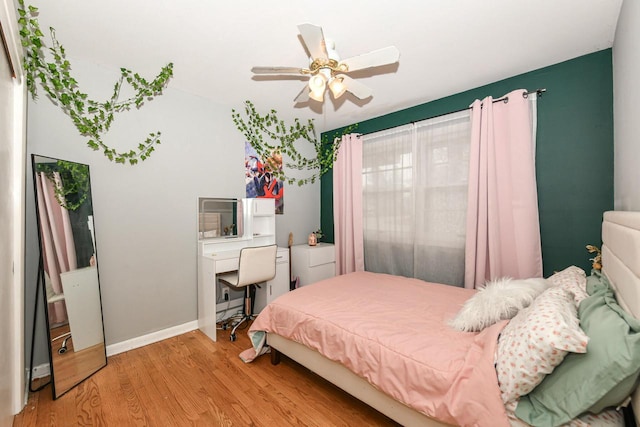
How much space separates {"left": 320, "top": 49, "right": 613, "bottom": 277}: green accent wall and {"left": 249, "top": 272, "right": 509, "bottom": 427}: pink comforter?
3.30ft

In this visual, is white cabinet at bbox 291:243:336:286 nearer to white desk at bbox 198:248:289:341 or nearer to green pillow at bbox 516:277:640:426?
white desk at bbox 198:248:289:341

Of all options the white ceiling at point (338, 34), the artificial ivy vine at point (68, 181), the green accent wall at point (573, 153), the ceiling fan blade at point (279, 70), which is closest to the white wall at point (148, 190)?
the artificial ivy vine at point (68, 181)

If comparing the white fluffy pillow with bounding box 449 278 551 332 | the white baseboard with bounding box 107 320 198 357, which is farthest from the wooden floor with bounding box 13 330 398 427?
the white fluffy pillow with bounding box 449 278 551 332

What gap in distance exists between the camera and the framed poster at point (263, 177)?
3439mm

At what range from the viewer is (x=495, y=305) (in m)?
1.57

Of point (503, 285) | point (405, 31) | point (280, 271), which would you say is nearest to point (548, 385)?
point (503, 285)

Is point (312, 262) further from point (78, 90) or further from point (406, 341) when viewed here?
point (78, 90)

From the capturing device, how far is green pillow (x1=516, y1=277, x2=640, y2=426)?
902mm

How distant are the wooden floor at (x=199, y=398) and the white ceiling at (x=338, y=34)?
2.47 m

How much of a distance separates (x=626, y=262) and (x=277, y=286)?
9.63ft

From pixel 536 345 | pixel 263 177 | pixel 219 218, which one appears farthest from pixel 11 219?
pixel 536 345

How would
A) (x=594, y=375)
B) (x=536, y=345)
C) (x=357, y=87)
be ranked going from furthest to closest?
(x=357, y=87) → (x=536, y=345) → (x=594, y=375)

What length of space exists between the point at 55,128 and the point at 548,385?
3469 millimetres

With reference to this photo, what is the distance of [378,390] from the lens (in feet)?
5.08
